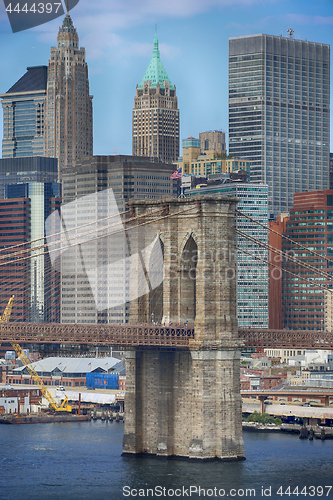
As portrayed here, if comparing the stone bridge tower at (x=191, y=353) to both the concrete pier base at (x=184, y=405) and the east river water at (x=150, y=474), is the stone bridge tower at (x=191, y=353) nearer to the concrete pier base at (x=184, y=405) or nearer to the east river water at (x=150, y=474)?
the concrete pier base at (x=184, y=405)

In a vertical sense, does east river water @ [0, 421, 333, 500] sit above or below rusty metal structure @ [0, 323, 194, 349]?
below

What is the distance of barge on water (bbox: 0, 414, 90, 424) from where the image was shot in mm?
147375

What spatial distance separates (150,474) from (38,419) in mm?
57102

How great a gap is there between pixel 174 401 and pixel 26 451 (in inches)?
649

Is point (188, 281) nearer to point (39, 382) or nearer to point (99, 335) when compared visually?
point (99, 335)

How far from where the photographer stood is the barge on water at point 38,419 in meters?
147

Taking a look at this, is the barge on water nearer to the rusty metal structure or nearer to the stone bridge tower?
the stone bridge tower

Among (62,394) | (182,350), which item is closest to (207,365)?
(182,350)

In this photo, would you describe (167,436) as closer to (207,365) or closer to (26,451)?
(207,365)

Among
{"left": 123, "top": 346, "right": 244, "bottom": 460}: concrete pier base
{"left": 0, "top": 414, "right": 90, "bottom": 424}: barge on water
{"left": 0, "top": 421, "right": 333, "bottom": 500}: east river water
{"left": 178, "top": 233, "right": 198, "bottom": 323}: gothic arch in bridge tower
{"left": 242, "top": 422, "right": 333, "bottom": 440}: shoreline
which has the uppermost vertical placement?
{"left": 178, "top": 233, "right": 198, "bottom": 323}: gothic arch in bridge tower

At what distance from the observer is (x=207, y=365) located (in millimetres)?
96562

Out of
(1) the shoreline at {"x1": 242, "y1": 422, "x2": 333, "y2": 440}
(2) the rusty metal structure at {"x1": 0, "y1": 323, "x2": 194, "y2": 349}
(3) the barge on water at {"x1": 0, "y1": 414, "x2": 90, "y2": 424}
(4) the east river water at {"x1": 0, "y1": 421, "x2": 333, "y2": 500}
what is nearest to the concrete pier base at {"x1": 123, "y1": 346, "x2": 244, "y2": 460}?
(4) the east river water at {"x1": 0, "y1": 421, "x2": 333, "y2": 500}

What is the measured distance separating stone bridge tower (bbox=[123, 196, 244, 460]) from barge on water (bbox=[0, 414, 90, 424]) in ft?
155

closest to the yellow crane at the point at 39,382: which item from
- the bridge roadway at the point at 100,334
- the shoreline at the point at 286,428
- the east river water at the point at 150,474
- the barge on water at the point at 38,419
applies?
the barge on water at the point at 38,419
